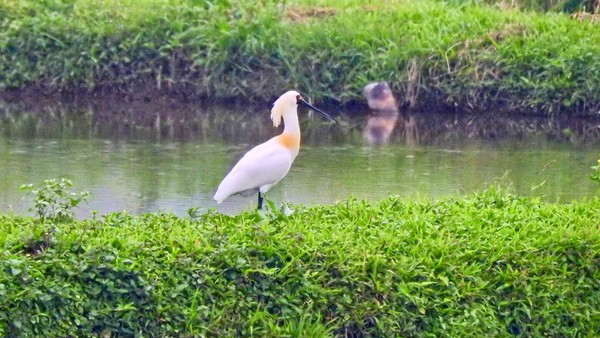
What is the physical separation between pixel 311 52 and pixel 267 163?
6583mm

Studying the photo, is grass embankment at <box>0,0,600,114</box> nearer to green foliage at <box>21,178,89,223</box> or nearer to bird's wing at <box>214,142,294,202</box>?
bird's wing at <box>214,142,294,202</box>

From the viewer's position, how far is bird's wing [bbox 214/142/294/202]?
707 cm

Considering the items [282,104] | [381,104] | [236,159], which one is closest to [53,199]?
[282,104]

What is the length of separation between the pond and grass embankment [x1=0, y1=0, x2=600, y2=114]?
0.53 metres

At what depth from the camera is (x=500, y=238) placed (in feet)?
18.5

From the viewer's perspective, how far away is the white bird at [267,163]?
7078 mm

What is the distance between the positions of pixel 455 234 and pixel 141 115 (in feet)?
26.2

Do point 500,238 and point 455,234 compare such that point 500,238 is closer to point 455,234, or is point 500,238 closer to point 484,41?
point 455,234

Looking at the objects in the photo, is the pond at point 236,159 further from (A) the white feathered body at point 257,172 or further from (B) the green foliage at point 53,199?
(B) the green foliage at point 53,199

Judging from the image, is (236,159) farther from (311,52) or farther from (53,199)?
(53,199)

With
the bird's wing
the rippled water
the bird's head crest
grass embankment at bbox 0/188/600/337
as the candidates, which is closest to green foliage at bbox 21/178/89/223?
grass embankment at bbox 0/188/600/337

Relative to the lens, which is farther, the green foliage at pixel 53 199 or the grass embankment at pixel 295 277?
the green foliage at pixel 53 199

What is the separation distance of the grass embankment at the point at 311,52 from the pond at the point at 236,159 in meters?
0.53

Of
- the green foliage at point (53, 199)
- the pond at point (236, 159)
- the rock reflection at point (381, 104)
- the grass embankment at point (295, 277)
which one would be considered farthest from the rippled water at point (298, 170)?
the grass embankment at point (295, 277)
